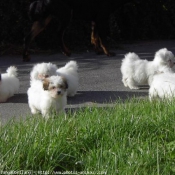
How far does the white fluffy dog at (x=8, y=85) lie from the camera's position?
270 inches

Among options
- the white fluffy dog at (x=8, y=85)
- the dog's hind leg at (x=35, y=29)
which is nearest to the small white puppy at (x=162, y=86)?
the white fluffy dog at (x=8, y=85)

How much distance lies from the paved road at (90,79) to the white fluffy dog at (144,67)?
0.15 meters

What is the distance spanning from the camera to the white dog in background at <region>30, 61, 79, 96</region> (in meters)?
6.52

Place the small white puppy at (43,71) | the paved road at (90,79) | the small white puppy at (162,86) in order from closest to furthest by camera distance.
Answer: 1. the small white puppy at (162,86)
2. the small white puppy at (43,71)
3. the paved road at (90,79)

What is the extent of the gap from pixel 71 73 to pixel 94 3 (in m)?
3.98

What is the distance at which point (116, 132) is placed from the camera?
4312 millimetres

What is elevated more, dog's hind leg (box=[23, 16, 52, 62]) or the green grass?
dog's hind leg (box=[23, 16, 52, 62])

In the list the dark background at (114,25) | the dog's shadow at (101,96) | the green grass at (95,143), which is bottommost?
the green grass at (95,143)

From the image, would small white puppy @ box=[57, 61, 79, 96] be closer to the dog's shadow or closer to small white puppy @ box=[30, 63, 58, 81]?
the dog's shadow

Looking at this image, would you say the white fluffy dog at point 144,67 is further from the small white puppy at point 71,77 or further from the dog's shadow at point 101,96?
the small white puppy at point 71,77

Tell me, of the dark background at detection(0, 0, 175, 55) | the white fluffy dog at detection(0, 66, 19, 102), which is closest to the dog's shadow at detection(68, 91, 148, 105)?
the white fluffy dog at detection(0, 66, 19, 102)

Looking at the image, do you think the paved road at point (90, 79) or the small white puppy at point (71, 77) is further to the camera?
the small white puppy at point (71, 77)

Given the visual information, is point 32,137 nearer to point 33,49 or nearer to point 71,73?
point 71,73

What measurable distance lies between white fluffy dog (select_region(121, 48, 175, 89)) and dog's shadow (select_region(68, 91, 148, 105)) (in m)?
0.21
